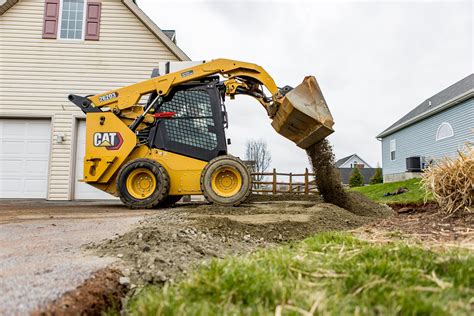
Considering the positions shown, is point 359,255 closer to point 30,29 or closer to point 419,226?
point 419,226

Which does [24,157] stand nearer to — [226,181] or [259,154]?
[226,181]

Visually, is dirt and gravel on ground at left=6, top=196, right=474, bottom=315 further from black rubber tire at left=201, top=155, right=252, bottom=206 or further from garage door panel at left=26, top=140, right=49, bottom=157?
garage door panel at left=26, top=140, right=49, bottom=157

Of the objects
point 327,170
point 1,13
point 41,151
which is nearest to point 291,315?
point 327,170

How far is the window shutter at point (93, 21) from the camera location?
9867 mm

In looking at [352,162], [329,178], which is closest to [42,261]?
[329,178]

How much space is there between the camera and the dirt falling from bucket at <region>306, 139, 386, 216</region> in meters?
5.91

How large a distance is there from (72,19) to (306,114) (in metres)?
8.13

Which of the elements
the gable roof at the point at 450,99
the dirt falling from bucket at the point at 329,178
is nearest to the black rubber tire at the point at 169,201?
the dirt falling from bucket at the point at 329,178

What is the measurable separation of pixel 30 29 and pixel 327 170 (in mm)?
9180

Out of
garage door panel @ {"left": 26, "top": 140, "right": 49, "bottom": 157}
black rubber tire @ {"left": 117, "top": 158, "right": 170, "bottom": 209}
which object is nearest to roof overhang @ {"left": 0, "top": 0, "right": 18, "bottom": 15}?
garage door panel @ {"left": 26, "top": 140, "right": 49, "bottom": 157}

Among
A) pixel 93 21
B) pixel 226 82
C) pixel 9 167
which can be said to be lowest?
pixel 9 167

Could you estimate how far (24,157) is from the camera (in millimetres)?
9609

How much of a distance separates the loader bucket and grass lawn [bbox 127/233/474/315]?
12.2 feet

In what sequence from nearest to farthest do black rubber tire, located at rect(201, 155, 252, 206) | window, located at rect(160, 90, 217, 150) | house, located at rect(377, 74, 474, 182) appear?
black rubber tire, located at rect(201, 155, 252, 206)
window, located at rect(160, 90, 217, 150)
house, located at rect(377, 74, 474, 182)
